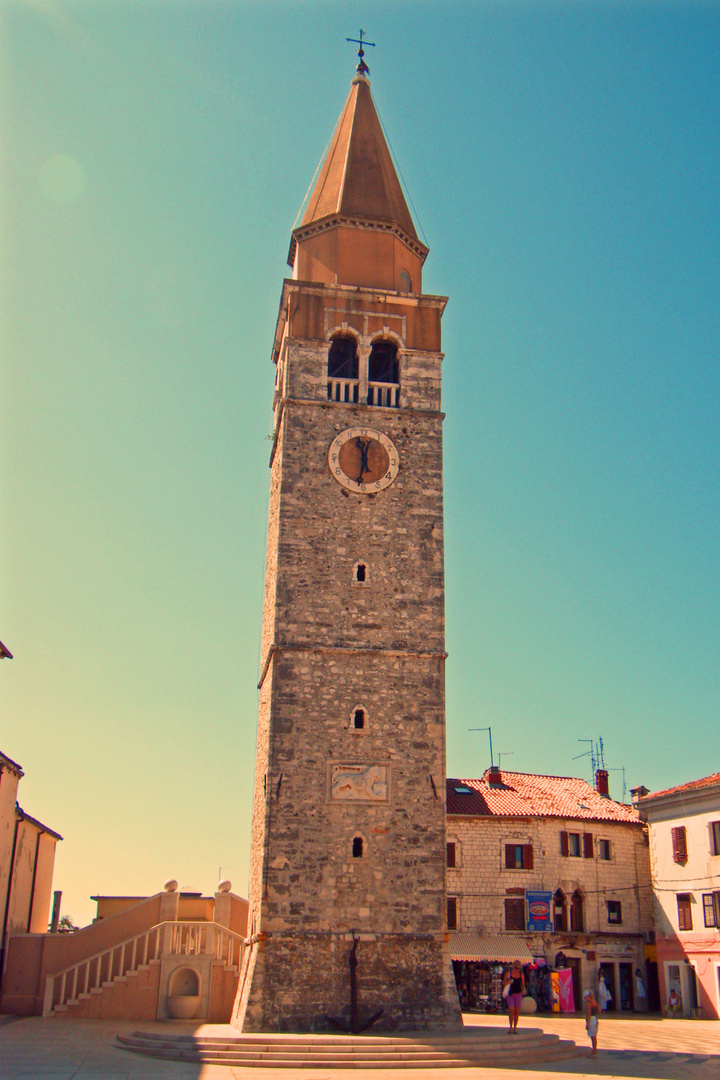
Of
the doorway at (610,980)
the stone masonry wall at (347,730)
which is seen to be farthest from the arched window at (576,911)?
the stone masonry wall at (347,730)

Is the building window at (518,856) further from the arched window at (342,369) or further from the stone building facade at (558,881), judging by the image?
the arched window at (342,369)

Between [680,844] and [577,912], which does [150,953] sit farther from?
[680,844]

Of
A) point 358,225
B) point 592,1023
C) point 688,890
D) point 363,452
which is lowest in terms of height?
point 592,1023

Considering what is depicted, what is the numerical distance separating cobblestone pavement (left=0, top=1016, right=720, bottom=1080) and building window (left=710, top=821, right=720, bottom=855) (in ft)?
27.4

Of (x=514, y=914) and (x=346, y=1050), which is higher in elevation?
(x=514, y=914)

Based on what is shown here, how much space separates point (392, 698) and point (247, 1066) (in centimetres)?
878

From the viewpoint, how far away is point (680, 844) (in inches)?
1404

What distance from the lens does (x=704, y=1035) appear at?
26625mm

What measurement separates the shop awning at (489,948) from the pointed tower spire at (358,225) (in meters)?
22.2

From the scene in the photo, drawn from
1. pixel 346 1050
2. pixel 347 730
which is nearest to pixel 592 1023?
pixel 346 1050

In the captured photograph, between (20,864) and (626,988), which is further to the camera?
(626,988)

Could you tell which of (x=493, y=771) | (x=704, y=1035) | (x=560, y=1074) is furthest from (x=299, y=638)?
(x=493, y=771)

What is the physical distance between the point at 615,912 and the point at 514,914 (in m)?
4.30

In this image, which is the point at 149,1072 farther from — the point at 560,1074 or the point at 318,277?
the point at 318,277
